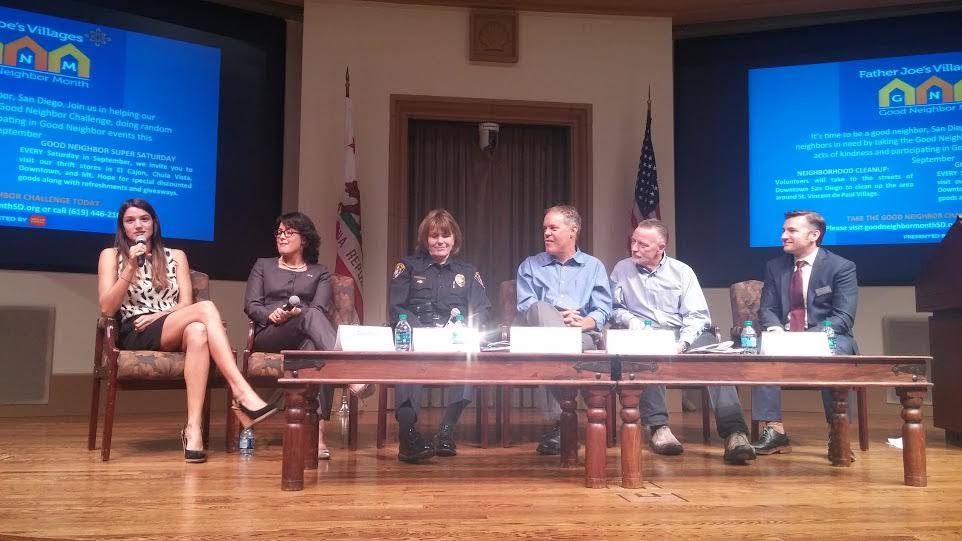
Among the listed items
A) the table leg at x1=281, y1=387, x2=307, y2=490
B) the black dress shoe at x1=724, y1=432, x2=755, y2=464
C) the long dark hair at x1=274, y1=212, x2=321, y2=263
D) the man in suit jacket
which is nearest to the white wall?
the long dark hair at x1=274, y1=212, x2=321, y2=263

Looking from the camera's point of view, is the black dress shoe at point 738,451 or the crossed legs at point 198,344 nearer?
the black dress shoe at point 738,451

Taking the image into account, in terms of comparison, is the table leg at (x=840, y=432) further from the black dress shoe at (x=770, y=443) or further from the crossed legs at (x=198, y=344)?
the crossed legs at (x=198, y=344)

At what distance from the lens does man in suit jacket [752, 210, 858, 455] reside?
353 centimetres

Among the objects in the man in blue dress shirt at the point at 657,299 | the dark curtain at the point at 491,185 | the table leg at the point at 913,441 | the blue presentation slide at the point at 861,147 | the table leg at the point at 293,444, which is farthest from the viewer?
the dark curtain at the point at 491,185

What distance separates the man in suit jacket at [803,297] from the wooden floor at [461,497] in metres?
0.22

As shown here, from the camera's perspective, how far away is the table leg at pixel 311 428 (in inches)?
110

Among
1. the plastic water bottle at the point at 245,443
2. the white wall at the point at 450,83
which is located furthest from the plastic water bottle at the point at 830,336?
the white wall at the point at 450,83

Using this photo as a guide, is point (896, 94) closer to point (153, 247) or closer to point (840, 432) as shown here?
point (840, 432)

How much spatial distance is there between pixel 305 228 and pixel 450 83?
246cm

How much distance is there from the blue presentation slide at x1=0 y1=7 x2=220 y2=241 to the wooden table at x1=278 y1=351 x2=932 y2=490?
3299mm

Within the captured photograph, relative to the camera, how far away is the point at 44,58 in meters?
5.04

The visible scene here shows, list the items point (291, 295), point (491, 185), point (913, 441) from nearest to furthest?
1. point (913, 441)
2. point (291, 295)
3. point (491, 185)

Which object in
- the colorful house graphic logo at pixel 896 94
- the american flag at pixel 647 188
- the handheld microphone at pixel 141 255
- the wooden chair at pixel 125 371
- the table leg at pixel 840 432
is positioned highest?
the colorful house graphic logo at pixel 896 94

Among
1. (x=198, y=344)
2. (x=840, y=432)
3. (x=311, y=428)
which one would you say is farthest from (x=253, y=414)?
(x=840, y=432)
